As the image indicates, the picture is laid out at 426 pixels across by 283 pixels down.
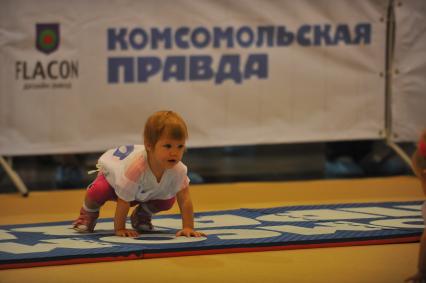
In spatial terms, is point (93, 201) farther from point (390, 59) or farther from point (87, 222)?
point (390, 59)

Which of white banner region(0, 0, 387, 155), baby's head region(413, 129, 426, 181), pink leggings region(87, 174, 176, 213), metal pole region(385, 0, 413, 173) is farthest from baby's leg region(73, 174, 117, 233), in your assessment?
metal pole region(385, 0, 413, 173)

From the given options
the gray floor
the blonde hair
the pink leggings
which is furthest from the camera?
the gray floor

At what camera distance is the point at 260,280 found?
9.59 feet

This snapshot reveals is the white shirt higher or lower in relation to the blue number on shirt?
lower

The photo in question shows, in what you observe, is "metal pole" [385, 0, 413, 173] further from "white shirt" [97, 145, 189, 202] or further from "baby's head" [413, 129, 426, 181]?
"baby's head" [413, 129, 426, 181]

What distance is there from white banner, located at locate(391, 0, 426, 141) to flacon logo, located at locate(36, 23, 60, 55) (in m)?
2.43

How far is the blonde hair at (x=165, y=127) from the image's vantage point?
3455 mm

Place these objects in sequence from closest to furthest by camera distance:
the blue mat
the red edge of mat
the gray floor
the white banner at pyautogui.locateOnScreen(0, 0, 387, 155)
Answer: the red edge of mat → the blue mat → the white banner at pyautogui.locateOnScreen(0, 0, 387, 155) → the gray floor

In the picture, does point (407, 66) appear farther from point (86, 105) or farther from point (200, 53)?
point (86, 105)

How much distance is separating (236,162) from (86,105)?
1532 mm

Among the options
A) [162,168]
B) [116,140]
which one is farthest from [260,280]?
[116,140]

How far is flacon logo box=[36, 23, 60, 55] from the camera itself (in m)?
5.55

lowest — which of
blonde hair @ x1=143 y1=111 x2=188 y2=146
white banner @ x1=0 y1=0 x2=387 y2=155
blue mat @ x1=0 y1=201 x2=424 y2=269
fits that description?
blue mat @ x1=0 y1=201 x2=424 y2=269

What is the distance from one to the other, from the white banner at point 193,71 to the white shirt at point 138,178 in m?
1.92
